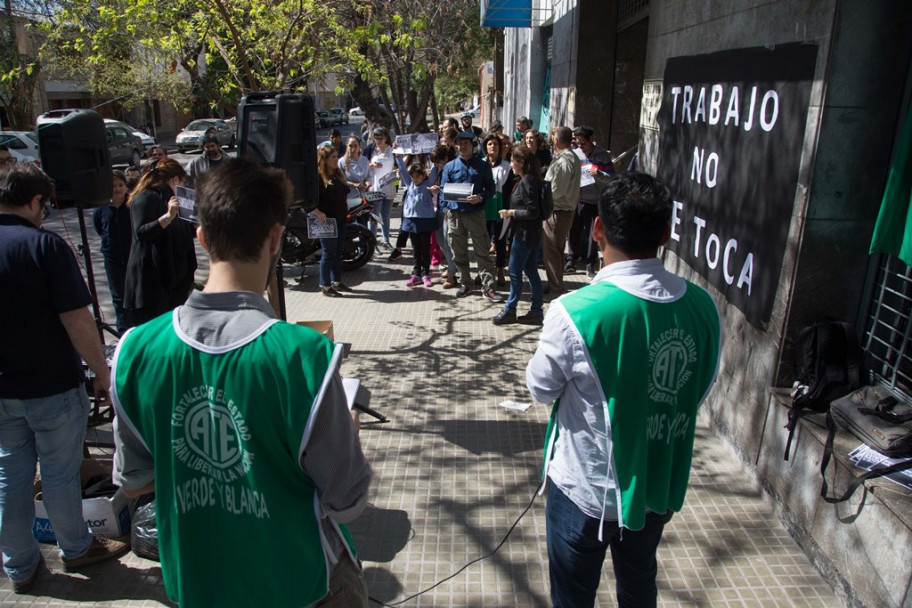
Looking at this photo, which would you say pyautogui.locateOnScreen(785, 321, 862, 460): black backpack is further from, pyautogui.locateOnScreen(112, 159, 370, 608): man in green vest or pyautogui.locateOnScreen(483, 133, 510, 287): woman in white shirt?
pyautogui.locateOnScreen(483, 133, 510, 287): woman in white shirt

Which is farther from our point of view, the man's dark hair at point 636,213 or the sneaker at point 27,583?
the sneaker at point 27,583

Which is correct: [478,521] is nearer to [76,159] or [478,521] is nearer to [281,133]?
[281,133]

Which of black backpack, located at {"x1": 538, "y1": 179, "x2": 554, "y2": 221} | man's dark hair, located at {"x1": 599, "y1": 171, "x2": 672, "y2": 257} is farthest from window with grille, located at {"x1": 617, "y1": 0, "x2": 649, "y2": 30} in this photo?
man's dark hair, located at {"x1": 599, "y1": 171, "x2": 672, "y2": 257}

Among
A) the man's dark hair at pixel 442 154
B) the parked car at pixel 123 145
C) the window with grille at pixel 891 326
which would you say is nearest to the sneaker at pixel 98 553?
the window with grille at pixel 891 326

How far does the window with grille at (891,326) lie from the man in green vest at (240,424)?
107 inches

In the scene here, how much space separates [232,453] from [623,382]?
1.15 meters

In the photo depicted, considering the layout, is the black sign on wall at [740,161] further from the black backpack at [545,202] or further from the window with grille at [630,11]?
the window with grille at [630,11]

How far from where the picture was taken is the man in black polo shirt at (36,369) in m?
2.82

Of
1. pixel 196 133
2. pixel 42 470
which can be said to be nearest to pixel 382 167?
pixel 42 470

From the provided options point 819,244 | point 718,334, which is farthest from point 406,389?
point 718,334

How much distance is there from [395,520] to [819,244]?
2.73 m

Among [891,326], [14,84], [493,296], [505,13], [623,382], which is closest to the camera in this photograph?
[623,382]

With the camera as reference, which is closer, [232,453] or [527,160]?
[232,453]

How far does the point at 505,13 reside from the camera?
13.0 m
